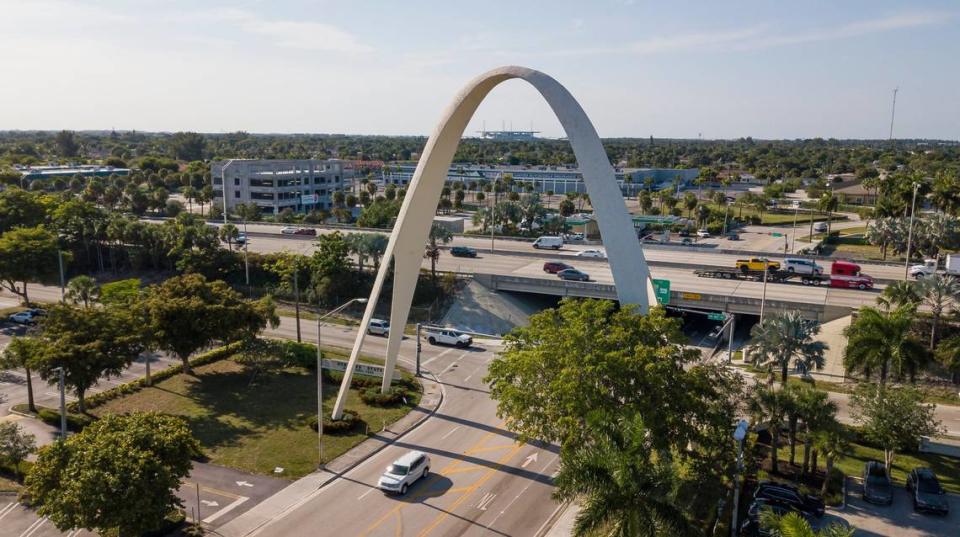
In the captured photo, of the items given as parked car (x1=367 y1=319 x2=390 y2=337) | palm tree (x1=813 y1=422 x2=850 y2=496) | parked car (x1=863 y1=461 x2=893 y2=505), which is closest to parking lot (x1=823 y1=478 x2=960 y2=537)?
parked car (x1=863 y1=461 x2=893 y2=505)

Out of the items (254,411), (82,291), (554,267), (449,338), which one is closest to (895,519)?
(254,411)

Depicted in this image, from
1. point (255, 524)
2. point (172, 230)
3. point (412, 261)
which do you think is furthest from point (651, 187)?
point (255, 524)

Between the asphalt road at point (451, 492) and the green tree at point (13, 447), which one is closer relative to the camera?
the asphalt road at point (451, 492)

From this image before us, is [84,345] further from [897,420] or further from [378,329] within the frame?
[897,420]

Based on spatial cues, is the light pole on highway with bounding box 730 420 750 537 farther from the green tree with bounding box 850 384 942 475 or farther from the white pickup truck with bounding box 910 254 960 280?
the white pickup truck with bounding box 910 254 960 280

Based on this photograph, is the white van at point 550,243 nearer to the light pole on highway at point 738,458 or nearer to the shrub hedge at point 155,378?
the shrub hedge at point 155,378

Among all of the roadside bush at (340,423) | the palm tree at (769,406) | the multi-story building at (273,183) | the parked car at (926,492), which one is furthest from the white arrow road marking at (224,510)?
the multi-story building at (273,183)
